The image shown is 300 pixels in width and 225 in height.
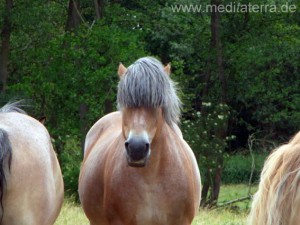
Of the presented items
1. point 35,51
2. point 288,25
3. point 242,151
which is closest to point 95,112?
point 35,51

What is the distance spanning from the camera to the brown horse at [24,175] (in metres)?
4.62

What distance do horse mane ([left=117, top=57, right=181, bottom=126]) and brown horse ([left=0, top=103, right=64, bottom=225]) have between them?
71 cm

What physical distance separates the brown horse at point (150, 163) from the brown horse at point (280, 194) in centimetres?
310

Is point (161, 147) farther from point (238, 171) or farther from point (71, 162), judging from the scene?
point (238, 171)

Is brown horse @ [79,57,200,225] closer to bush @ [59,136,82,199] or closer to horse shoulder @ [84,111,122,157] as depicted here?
horse shoulder @ [84,111,122,157]

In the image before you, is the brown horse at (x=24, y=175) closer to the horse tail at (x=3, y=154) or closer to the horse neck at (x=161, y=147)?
the horse tail at (x=3, y=154)

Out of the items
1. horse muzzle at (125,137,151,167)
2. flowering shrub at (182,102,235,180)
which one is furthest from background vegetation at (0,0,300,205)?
horse muzzle at (125,137,151,167)

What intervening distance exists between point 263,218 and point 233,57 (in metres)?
22.0

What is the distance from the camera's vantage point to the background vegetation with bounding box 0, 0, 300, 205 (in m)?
19.3

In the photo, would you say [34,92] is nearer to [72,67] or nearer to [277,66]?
[72,67]

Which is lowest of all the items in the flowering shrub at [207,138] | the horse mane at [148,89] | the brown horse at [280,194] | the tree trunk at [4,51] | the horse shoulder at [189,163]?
the flowering shrub at [207,138]

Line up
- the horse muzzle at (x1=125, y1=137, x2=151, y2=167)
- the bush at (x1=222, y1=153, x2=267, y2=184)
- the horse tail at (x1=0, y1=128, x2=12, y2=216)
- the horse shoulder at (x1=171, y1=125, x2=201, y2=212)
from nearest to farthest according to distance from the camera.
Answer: the horse tail at (x1=0, y1=128, x2=12, y2=216) → the horse muzzle at (x1=125, y1=137, x2=151, y2=167) → the horse shoulder at (x1=171, y1=125, x2=201, y2=212) → the bush at (x1=222, y1=153, x2=267, y2=184)

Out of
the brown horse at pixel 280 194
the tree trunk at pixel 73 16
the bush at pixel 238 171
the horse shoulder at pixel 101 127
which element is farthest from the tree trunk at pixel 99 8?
the brown horse at pixel 280 194

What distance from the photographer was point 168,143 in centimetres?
596
